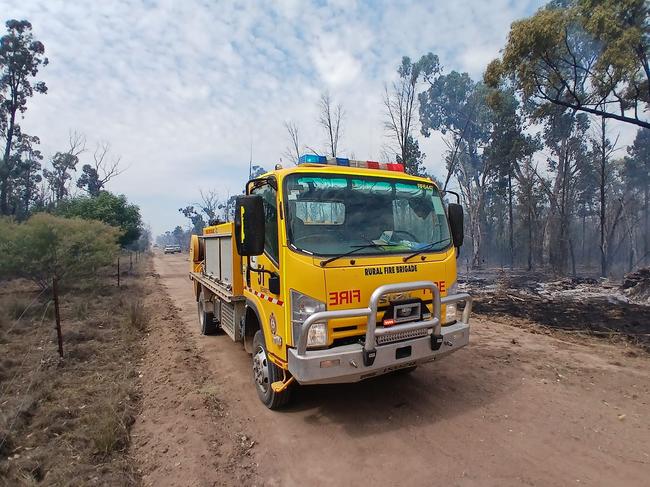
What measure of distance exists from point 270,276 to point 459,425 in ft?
8.10

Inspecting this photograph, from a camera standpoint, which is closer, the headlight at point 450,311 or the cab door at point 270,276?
the cab door at point 270,276

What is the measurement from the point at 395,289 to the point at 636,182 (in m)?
44.9

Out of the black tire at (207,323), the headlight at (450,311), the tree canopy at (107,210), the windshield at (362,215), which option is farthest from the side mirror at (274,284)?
the tree canopy at (107,210)

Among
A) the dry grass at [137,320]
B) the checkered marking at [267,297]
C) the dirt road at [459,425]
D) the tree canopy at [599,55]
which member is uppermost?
the tree canopy at [599,55]

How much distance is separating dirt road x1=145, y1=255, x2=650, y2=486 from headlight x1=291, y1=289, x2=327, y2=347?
3.42 ft

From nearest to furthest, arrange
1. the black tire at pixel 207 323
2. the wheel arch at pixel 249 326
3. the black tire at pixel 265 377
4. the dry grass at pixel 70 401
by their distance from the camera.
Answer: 1. the dry grass at pixel 70 401
2. the black tire at pixel 265 377
3. the wheel arch at pixel 249 326
4. the black tire at pixel 207 323

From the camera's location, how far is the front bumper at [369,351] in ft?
11.6

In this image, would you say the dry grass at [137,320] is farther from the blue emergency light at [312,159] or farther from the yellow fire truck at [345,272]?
the blue emergency light at [312,159]

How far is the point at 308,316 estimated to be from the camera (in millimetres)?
3682

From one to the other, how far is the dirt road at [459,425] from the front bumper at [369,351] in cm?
70

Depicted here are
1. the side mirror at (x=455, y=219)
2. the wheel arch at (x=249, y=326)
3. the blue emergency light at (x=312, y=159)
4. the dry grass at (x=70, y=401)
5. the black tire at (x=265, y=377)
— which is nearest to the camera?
the dry grass at (x=70, y=401)

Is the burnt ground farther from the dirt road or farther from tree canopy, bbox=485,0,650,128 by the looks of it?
tree canopy, bbox=485,0,650,128

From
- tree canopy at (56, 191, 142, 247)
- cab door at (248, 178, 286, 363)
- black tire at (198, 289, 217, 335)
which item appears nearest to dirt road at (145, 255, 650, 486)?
cab door at (248, 178, 286, 363)

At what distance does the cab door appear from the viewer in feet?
13.2
